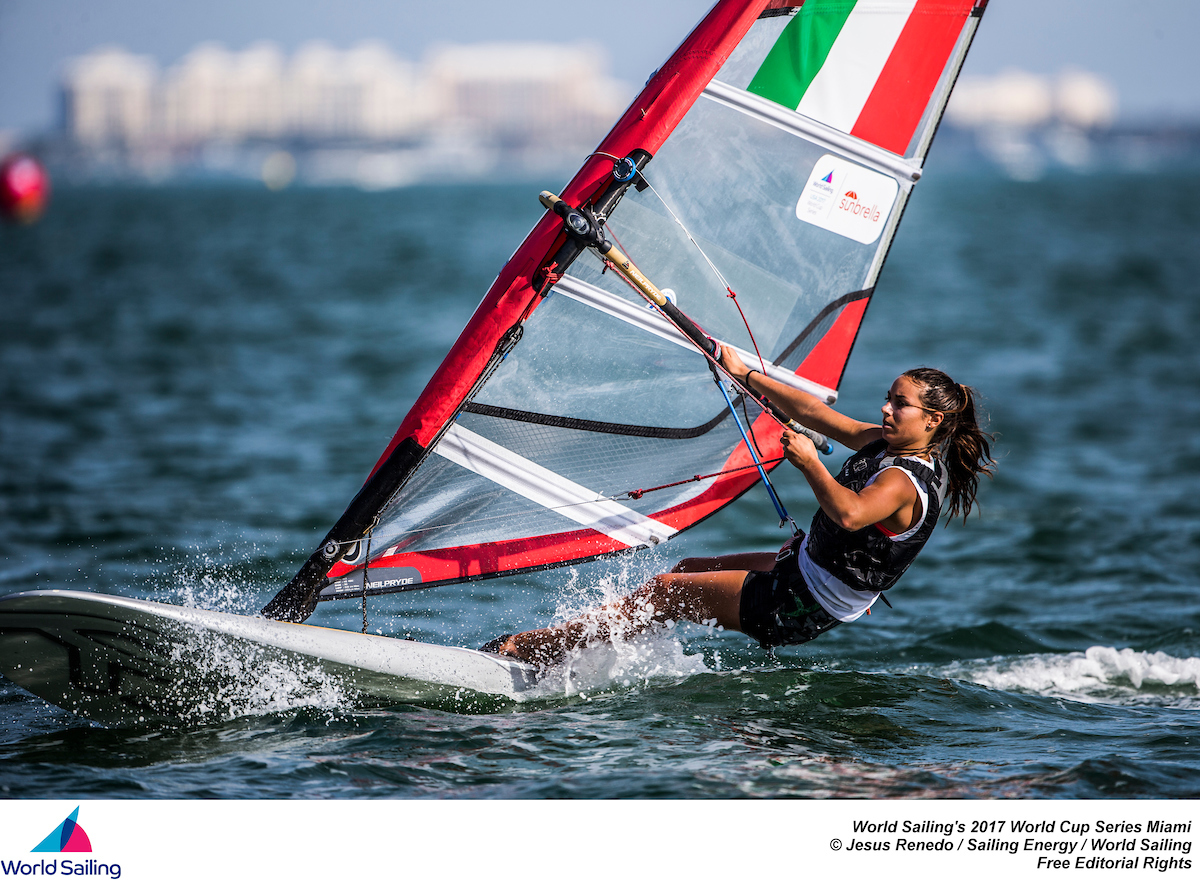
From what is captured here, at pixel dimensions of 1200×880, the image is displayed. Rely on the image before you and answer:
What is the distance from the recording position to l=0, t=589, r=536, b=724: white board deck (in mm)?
3404

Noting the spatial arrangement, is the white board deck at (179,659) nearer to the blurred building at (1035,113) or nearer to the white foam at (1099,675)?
the white foam at (1099,675)

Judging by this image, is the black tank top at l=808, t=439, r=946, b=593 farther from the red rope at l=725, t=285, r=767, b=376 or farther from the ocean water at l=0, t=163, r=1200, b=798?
the red rope at l=725, t=285, r=767, b=376

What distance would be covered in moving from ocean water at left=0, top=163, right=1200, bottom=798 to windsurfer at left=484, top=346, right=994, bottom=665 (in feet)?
0.81

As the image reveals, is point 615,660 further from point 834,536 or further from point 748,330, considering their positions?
point 748,330

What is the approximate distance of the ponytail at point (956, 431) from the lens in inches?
136

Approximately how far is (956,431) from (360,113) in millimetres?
135830

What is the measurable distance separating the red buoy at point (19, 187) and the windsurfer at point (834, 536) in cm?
1831
